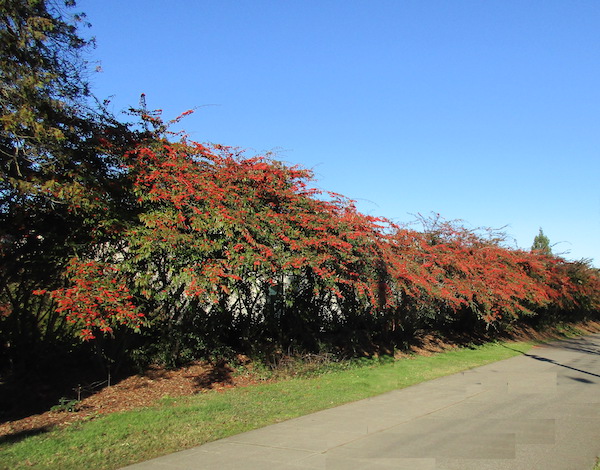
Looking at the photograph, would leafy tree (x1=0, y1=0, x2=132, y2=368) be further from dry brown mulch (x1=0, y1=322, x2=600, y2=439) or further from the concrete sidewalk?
the concrete sidewalk

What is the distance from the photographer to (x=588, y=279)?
32375 mm

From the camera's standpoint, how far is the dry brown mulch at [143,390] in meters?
Answer: 7.40

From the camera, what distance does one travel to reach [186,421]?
7375 millimetres

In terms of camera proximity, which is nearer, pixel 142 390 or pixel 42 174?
pixel 42 174

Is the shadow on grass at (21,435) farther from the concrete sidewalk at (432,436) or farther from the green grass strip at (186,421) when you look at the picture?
the concrete sidewalk at (432,436)

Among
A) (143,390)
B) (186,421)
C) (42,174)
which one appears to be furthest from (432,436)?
(42,174)

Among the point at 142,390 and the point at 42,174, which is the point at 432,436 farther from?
the point at 42,174

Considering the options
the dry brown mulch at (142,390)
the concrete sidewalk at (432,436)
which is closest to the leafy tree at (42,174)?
the dry brown mulch at (142,390)

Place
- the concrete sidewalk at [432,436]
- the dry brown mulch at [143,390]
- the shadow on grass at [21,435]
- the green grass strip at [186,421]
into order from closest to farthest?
the concrete sidewalk at [432,436]
the green grass strip at [186,421]
the shadow on grass at [21,435]
the dry brown mulch at [143,390]

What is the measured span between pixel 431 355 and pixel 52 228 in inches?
501

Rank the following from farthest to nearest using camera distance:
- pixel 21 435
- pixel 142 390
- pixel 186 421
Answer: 1. pixel 142 390
2. pixel 186 421
3. pixel 21 435

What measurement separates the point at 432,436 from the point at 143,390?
552 cm

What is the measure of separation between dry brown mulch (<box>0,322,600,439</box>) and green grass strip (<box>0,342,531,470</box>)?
16.1 inches

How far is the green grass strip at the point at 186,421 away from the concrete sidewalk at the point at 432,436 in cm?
39
